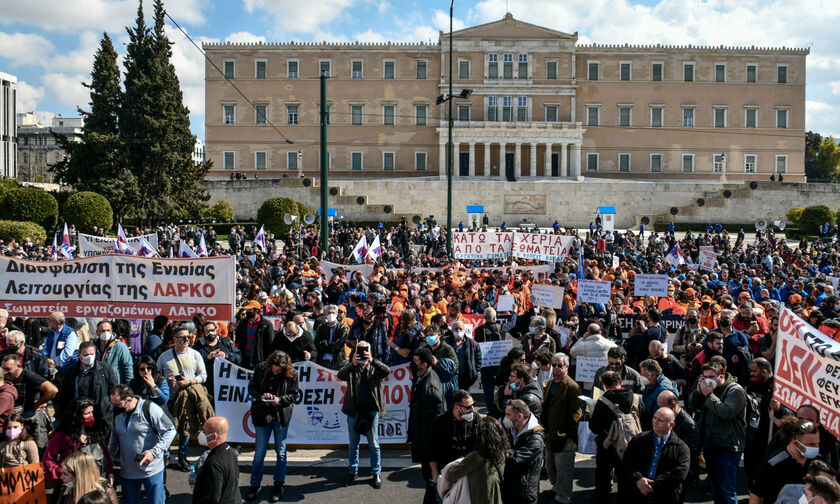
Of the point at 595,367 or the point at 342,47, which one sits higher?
the point at 342,47

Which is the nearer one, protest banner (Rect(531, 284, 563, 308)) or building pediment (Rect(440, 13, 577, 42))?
protest banner (Rect(531, 284, 563, 308))

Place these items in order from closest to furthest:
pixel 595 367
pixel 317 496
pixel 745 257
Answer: pixel 317 496, pixel 595 367, pixel 745 257

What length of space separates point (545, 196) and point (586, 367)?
138 feet

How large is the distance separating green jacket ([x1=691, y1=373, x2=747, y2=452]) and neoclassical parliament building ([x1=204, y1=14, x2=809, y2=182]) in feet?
167

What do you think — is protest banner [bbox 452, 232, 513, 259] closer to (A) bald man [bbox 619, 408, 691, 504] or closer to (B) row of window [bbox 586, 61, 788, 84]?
(A) bald man [bbox 619, 408, 691, 504]

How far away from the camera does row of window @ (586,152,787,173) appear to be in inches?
2333

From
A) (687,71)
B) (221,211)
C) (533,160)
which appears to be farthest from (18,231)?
(687,71)

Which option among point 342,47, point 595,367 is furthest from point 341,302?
point 342,47

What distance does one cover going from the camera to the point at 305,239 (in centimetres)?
2758

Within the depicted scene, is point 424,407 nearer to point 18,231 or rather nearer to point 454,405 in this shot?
point 454,405

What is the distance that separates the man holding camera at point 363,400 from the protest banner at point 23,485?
9.03ft

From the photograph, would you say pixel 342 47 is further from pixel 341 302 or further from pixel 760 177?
pixel 341 302

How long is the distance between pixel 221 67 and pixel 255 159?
24.3 feet

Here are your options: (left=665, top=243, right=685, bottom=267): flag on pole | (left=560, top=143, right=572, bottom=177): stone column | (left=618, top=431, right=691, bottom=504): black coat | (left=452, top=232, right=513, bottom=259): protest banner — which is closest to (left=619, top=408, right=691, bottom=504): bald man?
(left=618, top=431, right=691, bottom=504): black coat
